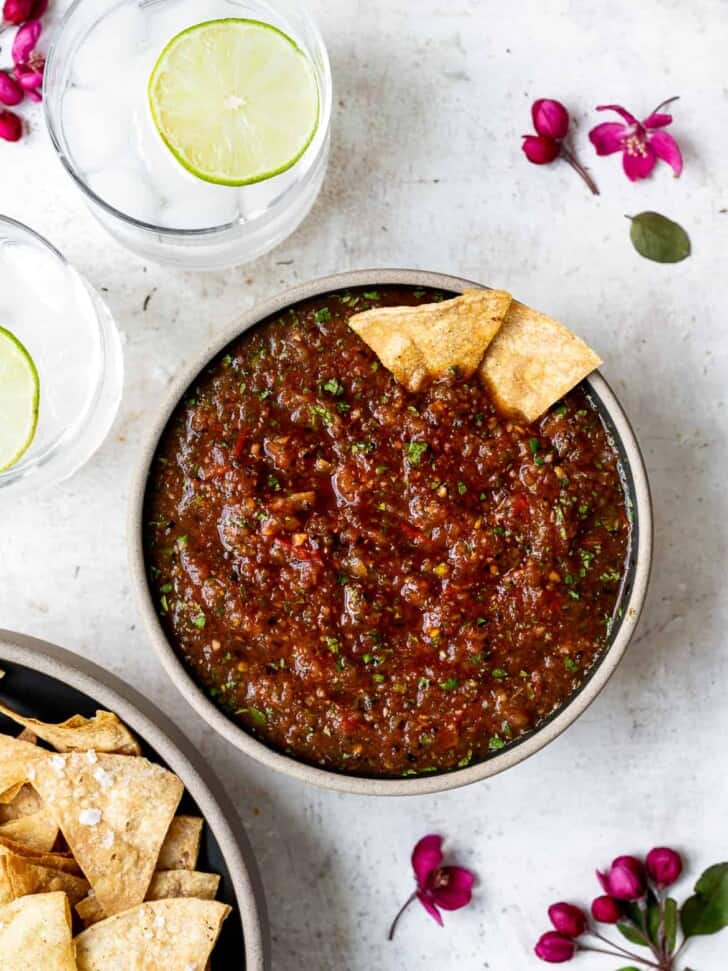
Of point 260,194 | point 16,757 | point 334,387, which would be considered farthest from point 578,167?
point 16,757

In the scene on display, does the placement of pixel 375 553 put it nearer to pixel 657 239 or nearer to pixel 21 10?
pixel 657 239

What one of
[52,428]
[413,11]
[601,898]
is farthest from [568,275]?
[601,898]

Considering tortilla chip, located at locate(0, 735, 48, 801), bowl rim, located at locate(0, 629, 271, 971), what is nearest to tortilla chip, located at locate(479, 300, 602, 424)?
bowl rim, located at locate(0, 629, 271, 971)

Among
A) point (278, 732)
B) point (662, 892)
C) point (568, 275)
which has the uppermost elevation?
point (568, 275)

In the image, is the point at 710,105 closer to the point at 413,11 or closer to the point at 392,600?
the point at 413,11

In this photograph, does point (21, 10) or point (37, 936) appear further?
point (21, 10)
